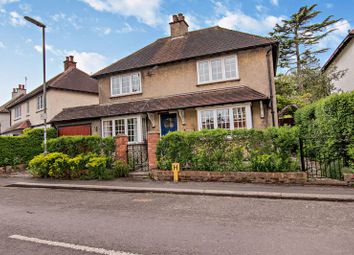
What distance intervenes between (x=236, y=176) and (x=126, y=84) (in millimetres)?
10969

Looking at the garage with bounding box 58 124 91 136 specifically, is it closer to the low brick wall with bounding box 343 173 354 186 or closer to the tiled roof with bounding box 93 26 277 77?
the tiled roof with bounding box 93 26 277 77

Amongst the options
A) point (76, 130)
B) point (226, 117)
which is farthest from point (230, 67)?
point (76, 130)

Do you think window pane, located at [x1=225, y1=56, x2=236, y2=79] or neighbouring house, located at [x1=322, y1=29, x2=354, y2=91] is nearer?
window pane, located at [x1=225, y1=56, x2=236, y2=79]

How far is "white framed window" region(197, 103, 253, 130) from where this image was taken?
12.9 metres

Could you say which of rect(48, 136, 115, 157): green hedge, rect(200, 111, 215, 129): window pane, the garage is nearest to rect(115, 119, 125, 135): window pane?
the garage

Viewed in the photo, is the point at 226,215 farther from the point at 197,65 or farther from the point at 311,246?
the point at 197,65

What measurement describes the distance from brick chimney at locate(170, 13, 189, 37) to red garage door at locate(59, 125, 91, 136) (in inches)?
366

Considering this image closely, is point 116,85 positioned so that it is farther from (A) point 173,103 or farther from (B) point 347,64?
(B) point 347,64

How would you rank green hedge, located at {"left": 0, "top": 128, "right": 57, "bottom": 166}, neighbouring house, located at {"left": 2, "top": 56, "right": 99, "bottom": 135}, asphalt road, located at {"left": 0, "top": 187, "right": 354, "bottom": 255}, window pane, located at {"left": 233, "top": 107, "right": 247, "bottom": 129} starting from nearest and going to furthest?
asphalt road, located at {"left": 0, "top": 187, "right": 354, "bottom": 255}, window pane, located at {"left": 233, "top": 107, "right": 247, "bottom": 129}, green hedge, located at {"left": 0, "top": 128, "right": 57, "bottom": 166}, neighbouring house, located at {"left": 2, "top": 56, "right": 99, "bottom": 135}

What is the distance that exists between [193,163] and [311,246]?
603 centimetres

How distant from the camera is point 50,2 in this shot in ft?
34.8

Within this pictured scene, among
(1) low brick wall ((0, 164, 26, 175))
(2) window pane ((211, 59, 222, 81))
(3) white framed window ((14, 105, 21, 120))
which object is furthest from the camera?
(3) white framed window ((14, 105, 21, 120))

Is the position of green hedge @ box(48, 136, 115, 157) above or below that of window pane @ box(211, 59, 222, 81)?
below

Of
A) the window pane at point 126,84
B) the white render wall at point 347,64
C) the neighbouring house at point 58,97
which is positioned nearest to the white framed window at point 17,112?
the neighbouring house at point 58,97
